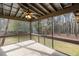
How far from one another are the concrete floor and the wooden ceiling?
0.61 m

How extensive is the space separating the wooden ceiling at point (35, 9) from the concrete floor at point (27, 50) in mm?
607

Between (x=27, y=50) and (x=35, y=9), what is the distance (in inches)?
37.8

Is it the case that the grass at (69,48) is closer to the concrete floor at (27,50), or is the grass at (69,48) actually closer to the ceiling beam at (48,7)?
the concrete floor at (27,50)

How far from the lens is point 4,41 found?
7.88 feet

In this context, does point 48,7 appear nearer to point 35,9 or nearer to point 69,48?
point 35,9

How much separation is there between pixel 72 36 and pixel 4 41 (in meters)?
1.55

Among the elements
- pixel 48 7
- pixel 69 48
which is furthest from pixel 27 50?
pixel 48 7

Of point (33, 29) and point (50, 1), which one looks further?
point (33, 29)

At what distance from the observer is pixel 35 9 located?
7.98ft

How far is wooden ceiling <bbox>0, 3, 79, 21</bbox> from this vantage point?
7.59 feet

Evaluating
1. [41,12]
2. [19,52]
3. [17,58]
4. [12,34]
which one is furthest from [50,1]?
[17,58]

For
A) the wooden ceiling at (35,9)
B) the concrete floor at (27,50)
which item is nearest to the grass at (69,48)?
the concrete floor at (27,50)

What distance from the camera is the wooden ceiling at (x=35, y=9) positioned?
231 cm

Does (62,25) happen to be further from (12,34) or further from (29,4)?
(12,34)
